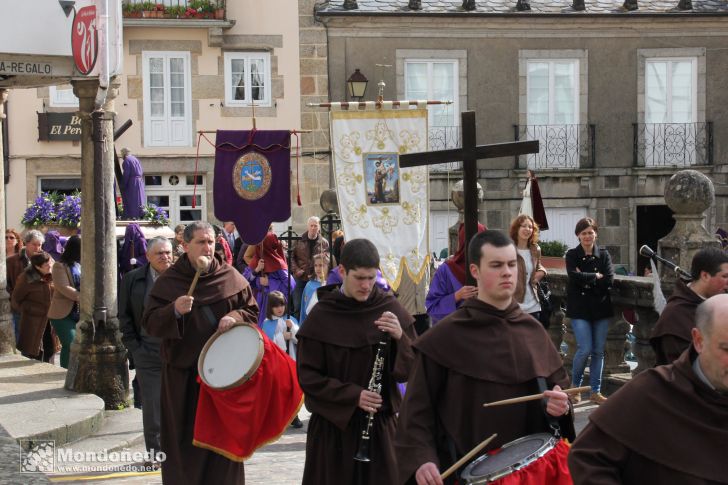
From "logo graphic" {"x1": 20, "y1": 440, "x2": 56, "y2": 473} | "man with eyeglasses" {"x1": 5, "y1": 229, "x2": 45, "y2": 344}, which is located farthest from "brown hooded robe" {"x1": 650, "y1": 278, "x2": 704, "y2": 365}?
"man with eyeglasses" {"x1": 5, "y1": 229, "x2": 45, "y2": 344}

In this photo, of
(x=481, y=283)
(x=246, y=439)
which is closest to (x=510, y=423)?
(x=481, y=283)

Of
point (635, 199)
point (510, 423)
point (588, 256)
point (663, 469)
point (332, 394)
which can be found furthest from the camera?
point (635, 199)

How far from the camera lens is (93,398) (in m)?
10.7

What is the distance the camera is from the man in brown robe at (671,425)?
392cm

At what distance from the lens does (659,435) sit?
13.1ft

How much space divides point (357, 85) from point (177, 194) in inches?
207

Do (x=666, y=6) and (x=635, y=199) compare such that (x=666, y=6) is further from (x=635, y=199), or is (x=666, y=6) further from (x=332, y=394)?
(x=332, y=394)

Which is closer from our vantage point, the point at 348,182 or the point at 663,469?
the point at 663,469

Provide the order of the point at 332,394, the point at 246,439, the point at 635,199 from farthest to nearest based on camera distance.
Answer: the point at 635,199
the point at 246,439
the point at 332,394

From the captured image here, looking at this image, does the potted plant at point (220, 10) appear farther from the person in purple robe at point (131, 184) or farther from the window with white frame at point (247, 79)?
the person in purple robe at point (131, 184)

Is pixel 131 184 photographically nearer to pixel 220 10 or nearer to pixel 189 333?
pixel 220 10

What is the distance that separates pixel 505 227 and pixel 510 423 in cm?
2296

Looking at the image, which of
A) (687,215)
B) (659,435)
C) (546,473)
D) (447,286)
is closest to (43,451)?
(447,286)

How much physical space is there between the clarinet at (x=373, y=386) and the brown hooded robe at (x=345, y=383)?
0.05m
